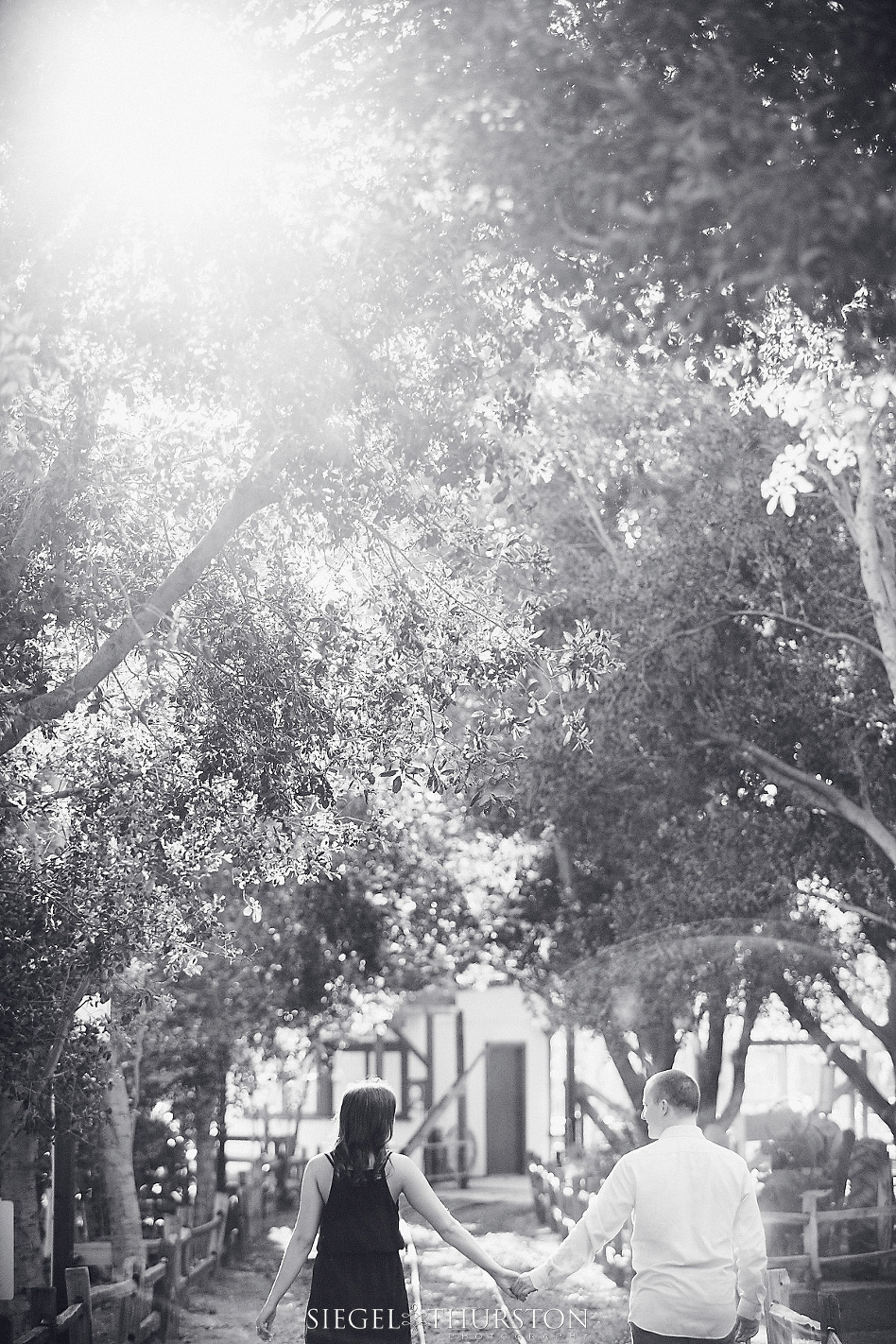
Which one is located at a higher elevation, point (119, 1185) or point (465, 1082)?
point (119, 1185)

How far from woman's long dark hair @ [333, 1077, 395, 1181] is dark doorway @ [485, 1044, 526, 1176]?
1089 inches

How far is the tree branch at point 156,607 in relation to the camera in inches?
248

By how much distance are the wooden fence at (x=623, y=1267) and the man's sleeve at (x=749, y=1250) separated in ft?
8.09

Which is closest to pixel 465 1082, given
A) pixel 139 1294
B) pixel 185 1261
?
pixel 185 1261

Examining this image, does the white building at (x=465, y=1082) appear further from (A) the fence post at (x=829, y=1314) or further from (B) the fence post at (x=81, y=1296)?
(A) the fence post at (x=829, y=1314)

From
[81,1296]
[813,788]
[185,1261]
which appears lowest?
[185,1261]

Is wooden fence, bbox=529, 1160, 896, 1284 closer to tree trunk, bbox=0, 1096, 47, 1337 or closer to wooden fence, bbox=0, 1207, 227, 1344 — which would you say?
wooden fence, bbox=0, 1207, 227, 1344

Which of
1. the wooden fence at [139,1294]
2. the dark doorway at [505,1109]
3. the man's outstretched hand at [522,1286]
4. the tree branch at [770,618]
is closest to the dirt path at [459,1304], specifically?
the wooden fence at [139,1294]

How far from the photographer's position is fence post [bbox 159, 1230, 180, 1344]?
500 inches

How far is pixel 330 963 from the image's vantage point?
18.6 meters

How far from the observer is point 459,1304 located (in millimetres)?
14953

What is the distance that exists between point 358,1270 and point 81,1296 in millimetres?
5726

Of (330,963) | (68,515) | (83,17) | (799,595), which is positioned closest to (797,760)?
(799,595)

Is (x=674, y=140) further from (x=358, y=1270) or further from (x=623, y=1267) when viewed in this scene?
(x=623, y=1267)
